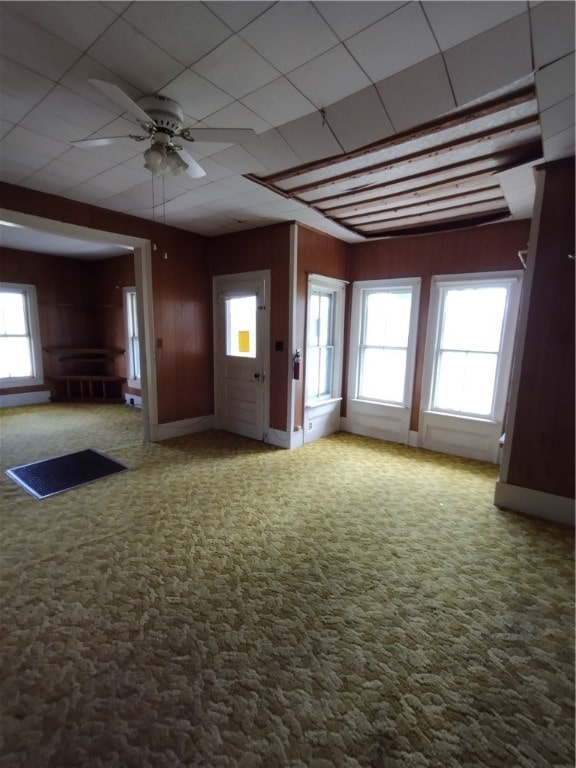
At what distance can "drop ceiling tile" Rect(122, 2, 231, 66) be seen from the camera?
1378 mm

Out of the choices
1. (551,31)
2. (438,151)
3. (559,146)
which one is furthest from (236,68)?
(559,146)

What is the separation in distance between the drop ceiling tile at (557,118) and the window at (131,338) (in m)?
6.30

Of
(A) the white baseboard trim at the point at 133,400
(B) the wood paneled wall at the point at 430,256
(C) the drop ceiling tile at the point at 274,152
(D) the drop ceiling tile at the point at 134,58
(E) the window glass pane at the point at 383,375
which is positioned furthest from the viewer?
(A) the white baseboard trim at the point at 133,400

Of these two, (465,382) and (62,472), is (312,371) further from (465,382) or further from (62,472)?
(62,472)

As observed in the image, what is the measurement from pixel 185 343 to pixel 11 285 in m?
4.13

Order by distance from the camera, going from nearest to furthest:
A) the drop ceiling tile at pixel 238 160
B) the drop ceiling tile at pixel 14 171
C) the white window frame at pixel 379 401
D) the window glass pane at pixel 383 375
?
1. the drop ceiling tile at pixel 238 160
2. the drop ceiling tile at pixel 14 171
3. the white window frame at pixel 379 401
4. the window glass pane at pixel 383 375

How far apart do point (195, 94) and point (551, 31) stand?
166 centimetres

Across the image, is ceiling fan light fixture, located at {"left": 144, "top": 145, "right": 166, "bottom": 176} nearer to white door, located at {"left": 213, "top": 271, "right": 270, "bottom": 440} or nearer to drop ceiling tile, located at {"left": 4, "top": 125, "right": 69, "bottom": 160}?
drop ceiling tile, located at {"left": 4, "top": 125, "right": 69, "bottom": 160}

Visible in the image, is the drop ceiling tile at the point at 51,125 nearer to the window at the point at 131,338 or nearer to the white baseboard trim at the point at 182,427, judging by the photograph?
the white baseboard trim at the point at 182,427

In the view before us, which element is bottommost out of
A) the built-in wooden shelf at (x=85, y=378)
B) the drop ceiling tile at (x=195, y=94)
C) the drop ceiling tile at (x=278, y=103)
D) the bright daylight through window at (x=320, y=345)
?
the built-in wooden shelf at (x=85, y=378)

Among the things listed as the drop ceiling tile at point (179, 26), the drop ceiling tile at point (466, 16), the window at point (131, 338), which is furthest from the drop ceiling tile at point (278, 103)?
the window at point (131, 338)

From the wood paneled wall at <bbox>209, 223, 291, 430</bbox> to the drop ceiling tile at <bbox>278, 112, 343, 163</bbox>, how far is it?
1.62m

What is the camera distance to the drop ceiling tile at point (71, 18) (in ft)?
4.53

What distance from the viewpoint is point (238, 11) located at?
1375mm
